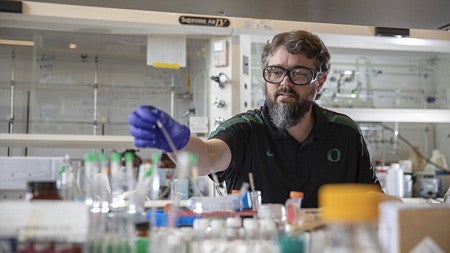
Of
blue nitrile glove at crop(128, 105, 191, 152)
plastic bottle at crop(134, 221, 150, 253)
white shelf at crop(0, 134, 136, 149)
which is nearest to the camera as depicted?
plastic bottle at crop(134, 221, 150, 253)

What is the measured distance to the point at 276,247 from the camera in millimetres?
704

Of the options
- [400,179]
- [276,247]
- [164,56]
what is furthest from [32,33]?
[276,247]

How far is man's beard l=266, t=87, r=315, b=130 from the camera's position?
1.79 meters

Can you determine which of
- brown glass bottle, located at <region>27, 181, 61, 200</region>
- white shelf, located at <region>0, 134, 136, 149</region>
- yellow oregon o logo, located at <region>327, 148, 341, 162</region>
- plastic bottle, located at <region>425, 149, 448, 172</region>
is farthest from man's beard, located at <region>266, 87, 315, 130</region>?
plastic bottle, located at <region>425, 149, 448, 172</region>

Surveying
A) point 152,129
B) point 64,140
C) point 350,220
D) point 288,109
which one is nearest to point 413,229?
point 350,220

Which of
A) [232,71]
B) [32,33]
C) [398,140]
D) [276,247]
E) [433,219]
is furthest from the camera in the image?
[398,140]

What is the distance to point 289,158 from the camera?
5.99ft

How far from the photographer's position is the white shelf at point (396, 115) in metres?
3.62

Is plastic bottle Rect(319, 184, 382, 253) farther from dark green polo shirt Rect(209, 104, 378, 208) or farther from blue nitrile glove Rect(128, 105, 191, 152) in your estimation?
dark green polo shirt Rect(209, 104, 378, 208)

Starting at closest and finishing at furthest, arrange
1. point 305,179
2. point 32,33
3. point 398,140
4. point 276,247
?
point 276,247 → point 305,179 → point 32,33 → point 398,140

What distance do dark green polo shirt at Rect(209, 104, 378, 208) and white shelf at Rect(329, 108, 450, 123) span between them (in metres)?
1.76

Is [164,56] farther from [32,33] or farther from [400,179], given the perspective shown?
[400,179]

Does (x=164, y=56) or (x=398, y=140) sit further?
(x=398, y=140)

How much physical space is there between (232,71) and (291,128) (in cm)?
144
